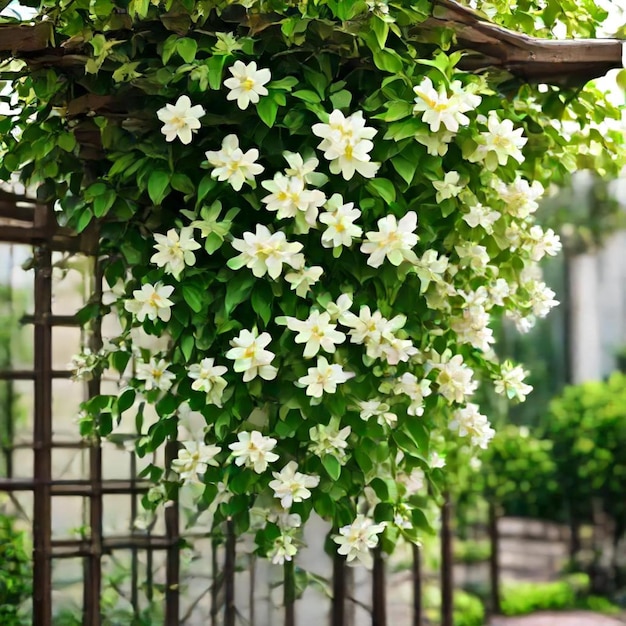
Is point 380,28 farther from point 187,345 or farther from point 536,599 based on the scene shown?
point 536,599

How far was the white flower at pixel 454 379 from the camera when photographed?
169 cm

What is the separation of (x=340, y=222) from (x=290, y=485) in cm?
50

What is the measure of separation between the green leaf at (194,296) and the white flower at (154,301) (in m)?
0.03

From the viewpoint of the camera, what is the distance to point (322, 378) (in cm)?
151

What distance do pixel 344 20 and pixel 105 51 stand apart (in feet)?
1.48

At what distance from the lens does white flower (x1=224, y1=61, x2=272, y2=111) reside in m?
1.47

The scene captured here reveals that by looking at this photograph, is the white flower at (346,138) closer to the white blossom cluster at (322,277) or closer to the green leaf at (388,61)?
the white blossom cluster at (322,277)

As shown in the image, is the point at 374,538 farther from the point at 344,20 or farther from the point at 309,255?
the point at 344,20

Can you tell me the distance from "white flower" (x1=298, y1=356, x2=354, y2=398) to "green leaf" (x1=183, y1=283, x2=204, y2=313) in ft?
0.77

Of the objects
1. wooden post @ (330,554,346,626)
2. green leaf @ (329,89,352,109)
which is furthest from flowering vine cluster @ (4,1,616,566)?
wooden post @ (330,554,346,626)

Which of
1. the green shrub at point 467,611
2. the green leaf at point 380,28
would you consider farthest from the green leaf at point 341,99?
the green shrub at point 467,611

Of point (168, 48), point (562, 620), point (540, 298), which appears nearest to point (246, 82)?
point (168, 48)

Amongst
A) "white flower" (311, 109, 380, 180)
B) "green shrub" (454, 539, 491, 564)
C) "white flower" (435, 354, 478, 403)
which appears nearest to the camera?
"white flower" (311, 109, 380, 180)

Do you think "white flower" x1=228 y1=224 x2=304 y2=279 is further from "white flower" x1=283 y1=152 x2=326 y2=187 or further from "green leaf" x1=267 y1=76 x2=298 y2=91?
"green leaf" x1=267 y1=76 x2=298 y2=91
